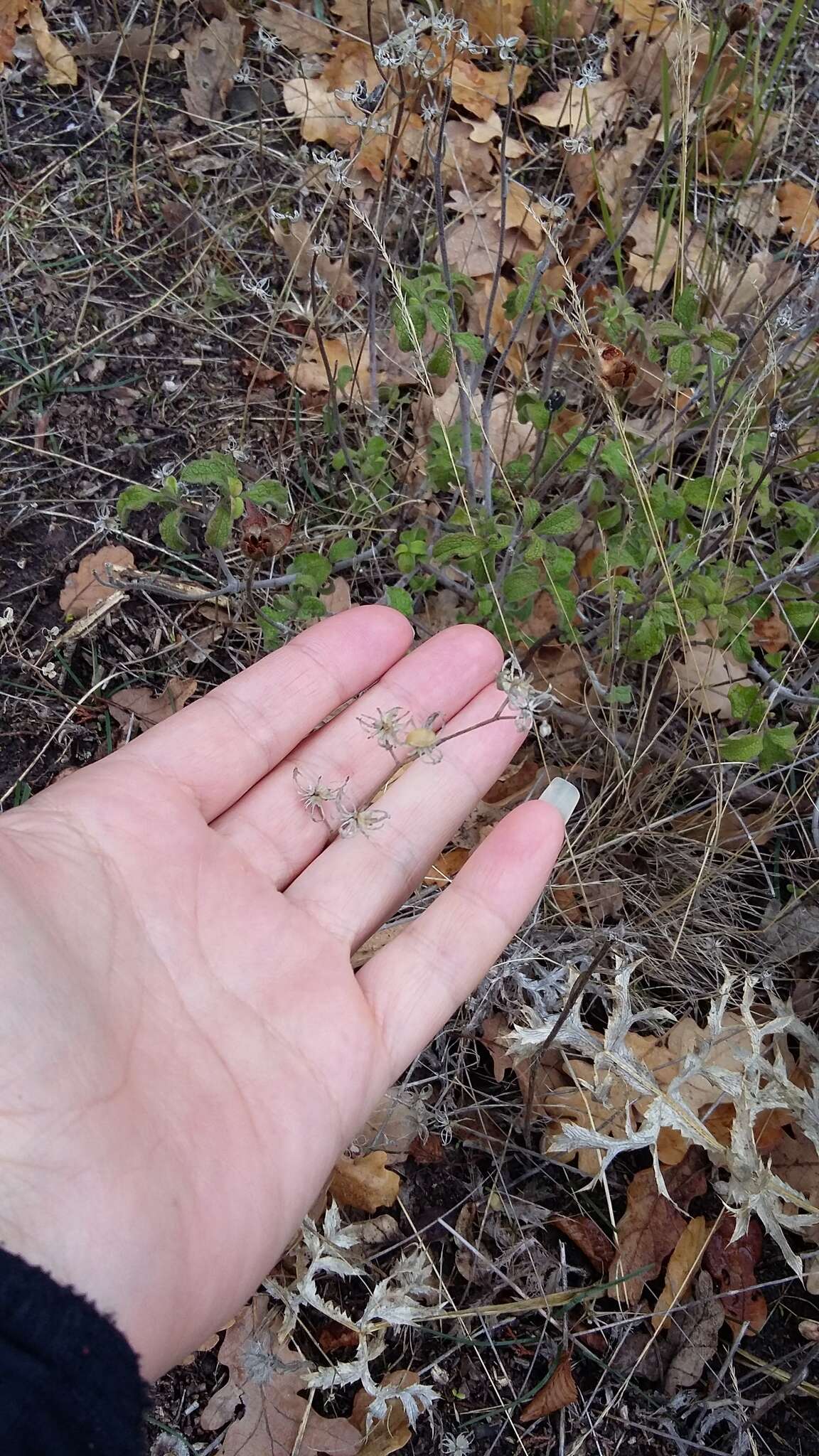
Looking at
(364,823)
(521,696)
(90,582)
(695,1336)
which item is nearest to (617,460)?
(521,696)

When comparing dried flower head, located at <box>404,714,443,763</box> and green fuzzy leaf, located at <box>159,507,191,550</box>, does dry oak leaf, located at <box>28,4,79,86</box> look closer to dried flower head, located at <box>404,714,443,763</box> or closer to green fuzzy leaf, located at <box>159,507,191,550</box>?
green fuzzy leaf, located at <box>159,507,191,550</box>

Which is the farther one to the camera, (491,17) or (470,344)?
(491,17)

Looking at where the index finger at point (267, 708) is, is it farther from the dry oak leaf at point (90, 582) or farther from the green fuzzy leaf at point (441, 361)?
the dry oak leaf at point (90, 582)

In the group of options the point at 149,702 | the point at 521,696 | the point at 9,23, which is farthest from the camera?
the point at 9,23

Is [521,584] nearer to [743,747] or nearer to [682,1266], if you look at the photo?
[743,747]

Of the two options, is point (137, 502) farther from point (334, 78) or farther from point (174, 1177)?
point (334, 78)
